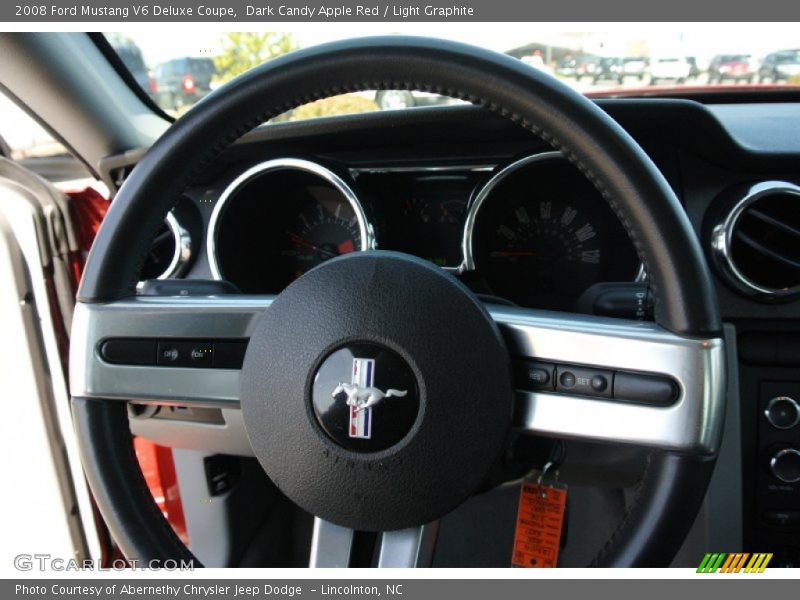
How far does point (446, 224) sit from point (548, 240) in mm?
281

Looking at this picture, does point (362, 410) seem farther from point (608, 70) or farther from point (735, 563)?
point (608, 70)

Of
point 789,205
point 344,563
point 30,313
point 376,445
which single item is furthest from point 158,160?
point 789,205

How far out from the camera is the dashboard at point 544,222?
1432 millimetres

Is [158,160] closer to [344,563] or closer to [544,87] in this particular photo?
[544,87]

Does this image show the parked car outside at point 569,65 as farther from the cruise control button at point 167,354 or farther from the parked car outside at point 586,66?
the cruise control button at point 167,354

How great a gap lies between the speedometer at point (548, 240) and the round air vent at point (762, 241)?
27cm

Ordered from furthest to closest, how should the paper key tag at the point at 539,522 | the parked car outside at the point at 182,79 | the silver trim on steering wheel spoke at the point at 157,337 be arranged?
the parked car outside at the point at 182,79 → the paper key tag at the point at 539,522 → the silver trim on steering wheel spoke at the point at 157,337

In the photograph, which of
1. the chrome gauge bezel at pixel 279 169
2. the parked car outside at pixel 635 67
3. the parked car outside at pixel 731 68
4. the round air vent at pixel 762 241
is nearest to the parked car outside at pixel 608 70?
the parked car outside at pixel 635 67

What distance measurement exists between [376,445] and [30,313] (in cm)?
132

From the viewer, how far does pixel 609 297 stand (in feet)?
3.74

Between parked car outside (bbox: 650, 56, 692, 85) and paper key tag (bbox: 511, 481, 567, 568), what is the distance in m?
1.06

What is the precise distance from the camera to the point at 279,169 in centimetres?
172

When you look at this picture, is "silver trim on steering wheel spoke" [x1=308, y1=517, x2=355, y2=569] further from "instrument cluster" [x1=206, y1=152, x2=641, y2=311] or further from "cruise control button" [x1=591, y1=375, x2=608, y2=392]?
"instrument cluster" [x1=206, y1=152, x2=641, y2=311]

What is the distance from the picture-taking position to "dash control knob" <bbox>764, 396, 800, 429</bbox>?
4.81ft
